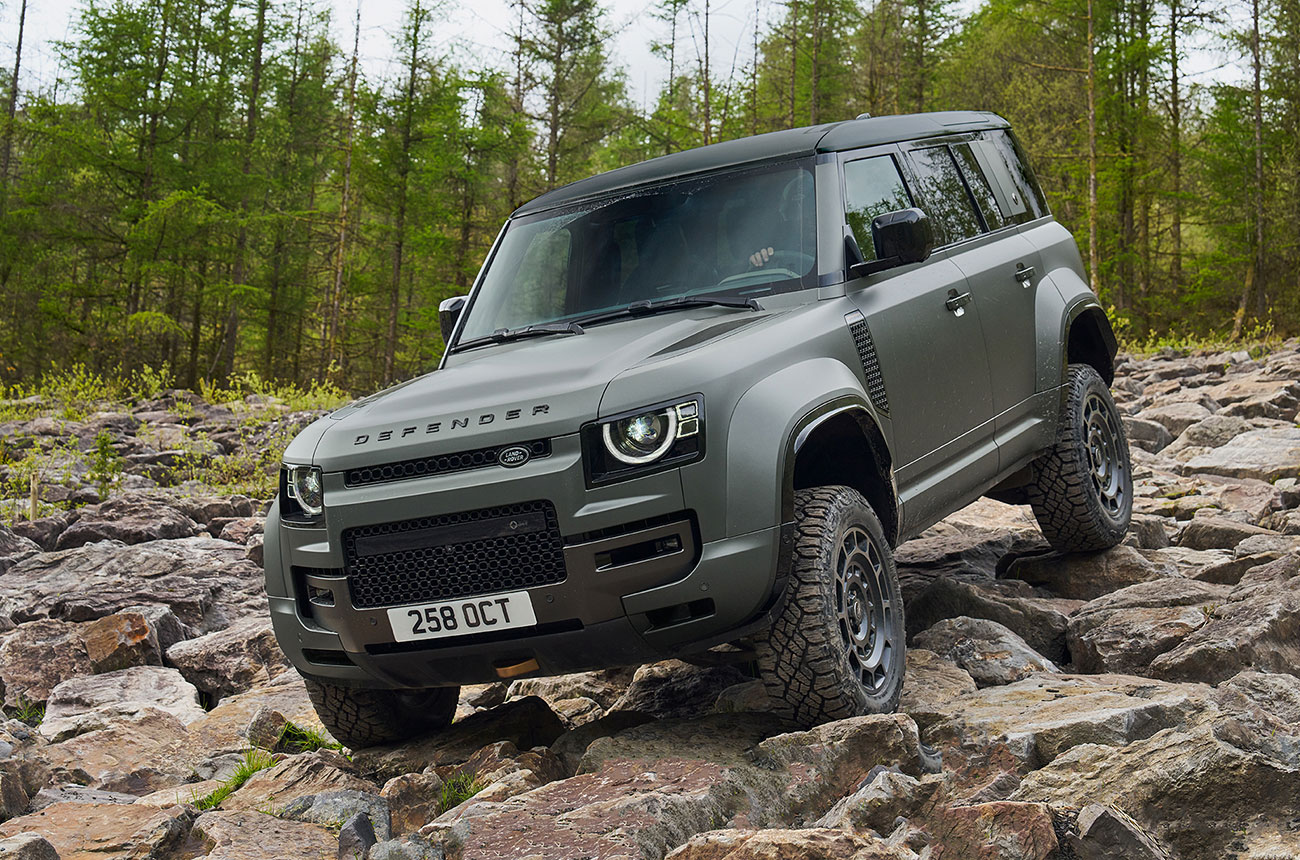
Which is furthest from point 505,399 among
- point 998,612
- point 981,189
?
point 981,189

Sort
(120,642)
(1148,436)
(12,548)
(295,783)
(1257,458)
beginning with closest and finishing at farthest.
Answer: (295,783), (120,642), (12,548), (1257,458), (1148,436)

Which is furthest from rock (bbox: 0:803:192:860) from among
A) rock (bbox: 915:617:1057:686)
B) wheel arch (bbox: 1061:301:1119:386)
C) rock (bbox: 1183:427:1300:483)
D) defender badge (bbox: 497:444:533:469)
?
rock (bbox: 1183:427:1300:483)

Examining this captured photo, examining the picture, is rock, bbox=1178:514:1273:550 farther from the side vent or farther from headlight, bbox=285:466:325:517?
headlight, bbox=285:466:325:517

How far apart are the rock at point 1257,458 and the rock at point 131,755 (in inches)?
295

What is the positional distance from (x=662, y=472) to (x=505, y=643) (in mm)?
730

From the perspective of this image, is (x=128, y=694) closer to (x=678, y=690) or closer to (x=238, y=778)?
(x=238, y=778)

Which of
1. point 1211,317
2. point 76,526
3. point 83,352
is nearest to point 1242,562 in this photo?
point 76,526

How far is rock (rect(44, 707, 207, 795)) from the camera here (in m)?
4.45

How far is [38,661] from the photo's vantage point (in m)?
6.05

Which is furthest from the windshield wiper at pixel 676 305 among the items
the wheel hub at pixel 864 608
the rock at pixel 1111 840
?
the rock at pixel 1111 840

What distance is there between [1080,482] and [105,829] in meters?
4.59

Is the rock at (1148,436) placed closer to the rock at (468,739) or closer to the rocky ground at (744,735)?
the rocky ground at (744,735)

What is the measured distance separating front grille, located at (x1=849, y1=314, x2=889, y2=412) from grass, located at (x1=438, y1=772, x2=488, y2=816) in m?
1.97

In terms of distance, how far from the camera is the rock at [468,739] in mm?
4250
